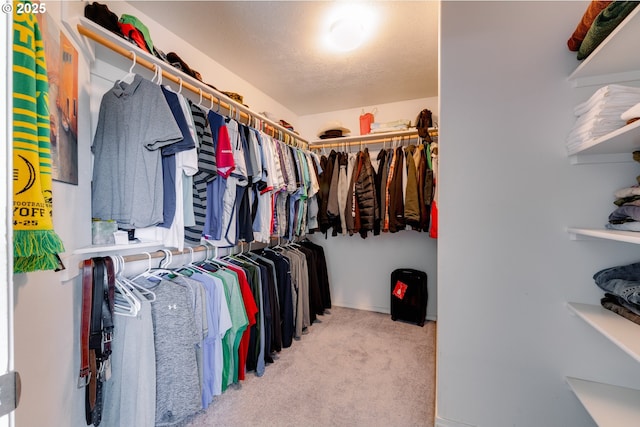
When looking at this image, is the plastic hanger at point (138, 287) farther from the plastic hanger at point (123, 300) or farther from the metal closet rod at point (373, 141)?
the metal closet rod at point (373, 141)

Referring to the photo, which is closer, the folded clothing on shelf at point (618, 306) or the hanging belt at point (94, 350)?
the folded clothing on shelf at point (618, 306)

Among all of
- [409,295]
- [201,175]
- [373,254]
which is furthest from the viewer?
[373,254]

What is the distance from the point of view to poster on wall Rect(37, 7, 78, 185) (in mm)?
861

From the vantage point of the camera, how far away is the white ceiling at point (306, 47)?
1.61m

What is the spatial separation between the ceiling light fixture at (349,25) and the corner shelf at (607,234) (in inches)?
65.7

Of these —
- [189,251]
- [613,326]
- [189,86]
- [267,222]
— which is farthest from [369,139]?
[613,326]

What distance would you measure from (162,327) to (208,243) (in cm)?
61

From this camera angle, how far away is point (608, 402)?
3.38ft

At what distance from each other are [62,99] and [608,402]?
2.48 m

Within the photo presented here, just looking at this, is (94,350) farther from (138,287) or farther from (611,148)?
(611,148)

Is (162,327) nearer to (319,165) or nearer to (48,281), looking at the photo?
(48,281)

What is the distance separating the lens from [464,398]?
132cm

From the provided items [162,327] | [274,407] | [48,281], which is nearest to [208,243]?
[162,327]

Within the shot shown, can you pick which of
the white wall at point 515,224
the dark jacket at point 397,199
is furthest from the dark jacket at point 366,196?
the white wall at point 515,224
